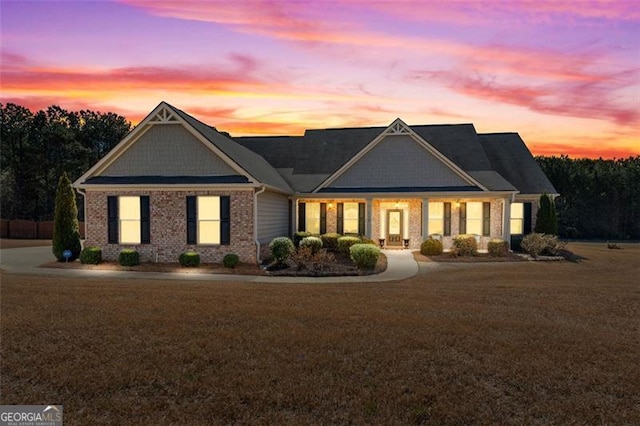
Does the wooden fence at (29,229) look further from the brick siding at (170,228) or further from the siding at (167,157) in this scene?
the siding at (167,157)

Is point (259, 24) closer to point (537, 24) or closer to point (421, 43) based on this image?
point (421, 43)

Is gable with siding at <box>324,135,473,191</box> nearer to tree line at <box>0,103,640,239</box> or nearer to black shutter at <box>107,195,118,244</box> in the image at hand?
black shutter at <box>107,195,118,244</box>

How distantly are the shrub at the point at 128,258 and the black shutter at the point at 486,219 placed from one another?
18.8 meters

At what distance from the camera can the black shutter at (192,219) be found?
60.8 feet

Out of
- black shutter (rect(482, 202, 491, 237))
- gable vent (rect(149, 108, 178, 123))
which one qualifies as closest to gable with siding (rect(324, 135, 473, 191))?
black shutter (rect(482, 202, 491, 237))

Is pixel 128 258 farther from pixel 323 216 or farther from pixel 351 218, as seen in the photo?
pixel 351 218

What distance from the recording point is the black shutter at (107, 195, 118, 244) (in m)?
19.0

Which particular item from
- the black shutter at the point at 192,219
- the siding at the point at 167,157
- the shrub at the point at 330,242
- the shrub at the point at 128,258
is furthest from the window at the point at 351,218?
the shrub at the point at 128,258

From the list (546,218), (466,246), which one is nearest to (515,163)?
(546,218)

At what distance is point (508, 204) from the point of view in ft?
76.4

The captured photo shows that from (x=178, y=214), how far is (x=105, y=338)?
39.0 ft

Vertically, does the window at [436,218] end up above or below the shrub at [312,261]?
above

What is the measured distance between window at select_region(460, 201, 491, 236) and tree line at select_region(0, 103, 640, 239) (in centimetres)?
2139

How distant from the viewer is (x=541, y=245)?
21469 mm
